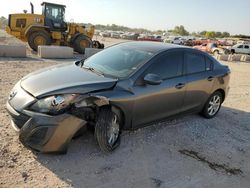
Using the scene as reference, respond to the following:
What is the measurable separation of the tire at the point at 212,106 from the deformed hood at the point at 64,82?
2707 mm

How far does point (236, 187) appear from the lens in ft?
12.3

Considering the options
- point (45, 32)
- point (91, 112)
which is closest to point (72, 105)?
point (91, 112)

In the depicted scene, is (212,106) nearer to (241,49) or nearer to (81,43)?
(81,43)

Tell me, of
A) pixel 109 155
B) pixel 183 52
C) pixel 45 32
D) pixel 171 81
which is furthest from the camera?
pixel 45 32

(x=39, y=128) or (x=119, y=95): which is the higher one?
(x=119, y=95)

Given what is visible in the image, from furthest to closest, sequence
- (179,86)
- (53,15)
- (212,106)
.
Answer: (53,15)
(212,106)
(179,86)

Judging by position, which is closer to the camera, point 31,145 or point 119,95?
point 31,145

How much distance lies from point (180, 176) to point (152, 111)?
48.3 inches

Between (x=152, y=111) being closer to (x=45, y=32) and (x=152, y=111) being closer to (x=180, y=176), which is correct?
(x=180, y=176)

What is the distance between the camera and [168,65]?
4977mm

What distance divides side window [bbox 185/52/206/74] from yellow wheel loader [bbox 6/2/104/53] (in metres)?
12.4

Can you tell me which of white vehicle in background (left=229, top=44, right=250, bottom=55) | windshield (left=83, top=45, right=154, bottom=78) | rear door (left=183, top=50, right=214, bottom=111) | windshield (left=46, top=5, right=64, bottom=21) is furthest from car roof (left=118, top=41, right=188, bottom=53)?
white vehicle in background (left=229, top=44, right=250, bottom=55)

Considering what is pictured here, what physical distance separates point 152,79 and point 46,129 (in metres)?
1.74

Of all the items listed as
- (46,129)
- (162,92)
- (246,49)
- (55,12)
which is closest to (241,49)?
(246,49)
